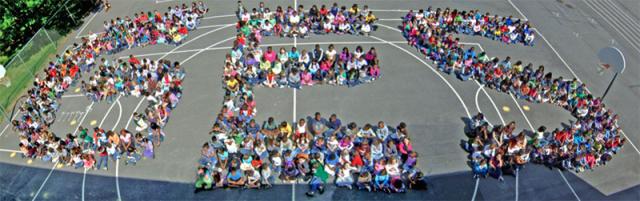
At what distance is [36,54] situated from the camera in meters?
22.8

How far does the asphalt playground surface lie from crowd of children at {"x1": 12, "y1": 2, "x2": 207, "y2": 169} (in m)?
0.48

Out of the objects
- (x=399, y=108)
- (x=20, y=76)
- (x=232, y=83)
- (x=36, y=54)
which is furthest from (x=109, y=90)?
(x=399, y=108)

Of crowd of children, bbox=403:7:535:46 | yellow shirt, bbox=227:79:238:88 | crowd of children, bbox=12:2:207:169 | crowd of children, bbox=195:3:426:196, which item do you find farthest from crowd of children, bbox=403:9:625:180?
crowd of children, bbox=12:2:207:169

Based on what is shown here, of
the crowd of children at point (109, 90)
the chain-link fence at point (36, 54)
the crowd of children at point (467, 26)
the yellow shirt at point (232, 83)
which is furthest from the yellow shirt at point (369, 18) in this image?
the chain-link fence at point (36, 54)

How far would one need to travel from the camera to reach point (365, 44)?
23.2 metres

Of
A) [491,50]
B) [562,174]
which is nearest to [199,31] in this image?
[491,50]

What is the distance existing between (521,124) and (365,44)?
9.21m

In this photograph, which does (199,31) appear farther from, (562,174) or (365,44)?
(562,174)

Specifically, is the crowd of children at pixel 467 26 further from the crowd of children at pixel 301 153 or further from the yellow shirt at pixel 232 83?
the yellow shirt at pixel 232 83

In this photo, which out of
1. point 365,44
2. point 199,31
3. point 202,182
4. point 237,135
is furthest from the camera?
point 199,31

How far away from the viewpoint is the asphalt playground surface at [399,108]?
15.6m

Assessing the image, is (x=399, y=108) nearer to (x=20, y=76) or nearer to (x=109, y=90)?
(x=109, y=90)

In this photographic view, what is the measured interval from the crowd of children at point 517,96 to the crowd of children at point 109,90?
527 inches

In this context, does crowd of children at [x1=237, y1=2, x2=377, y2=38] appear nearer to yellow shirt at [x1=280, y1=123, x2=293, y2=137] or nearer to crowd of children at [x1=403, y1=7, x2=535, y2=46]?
crowd of children at [x1=403, y1=7, x2=535, y2=46]
